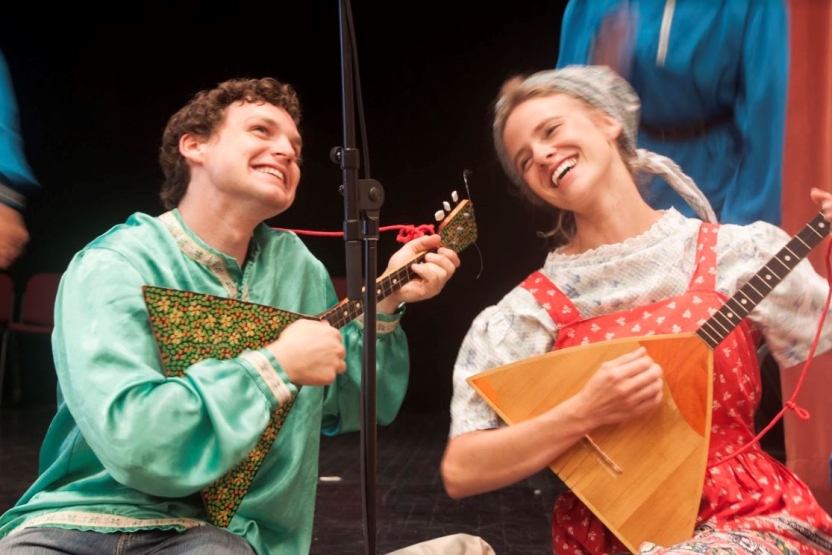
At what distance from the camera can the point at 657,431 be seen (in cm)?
141

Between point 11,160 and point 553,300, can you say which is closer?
point 553,300

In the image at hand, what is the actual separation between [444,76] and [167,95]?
56cm

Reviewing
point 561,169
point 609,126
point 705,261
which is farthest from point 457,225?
point 705,261

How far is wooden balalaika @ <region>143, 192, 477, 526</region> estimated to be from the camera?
4.49 feet

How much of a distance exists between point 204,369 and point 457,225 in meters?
0.53

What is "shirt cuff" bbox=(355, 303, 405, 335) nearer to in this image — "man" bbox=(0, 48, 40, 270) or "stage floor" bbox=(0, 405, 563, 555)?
"stage floor" bbox=(0, 405, 563, 555)

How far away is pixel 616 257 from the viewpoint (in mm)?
1505

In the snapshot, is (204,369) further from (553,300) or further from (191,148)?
(553,300)

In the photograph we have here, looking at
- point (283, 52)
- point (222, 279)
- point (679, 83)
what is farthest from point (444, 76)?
point (222, 279)

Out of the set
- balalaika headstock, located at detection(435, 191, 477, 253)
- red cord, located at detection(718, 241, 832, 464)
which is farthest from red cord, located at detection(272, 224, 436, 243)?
red cord, located at detection(718, 241, 832, 464)

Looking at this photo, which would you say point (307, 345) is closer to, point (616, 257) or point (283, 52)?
point (616, 257)

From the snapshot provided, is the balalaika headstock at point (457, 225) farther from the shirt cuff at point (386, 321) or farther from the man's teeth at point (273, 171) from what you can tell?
the man's teeth at point (273, 171)

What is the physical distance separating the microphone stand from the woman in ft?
1.19

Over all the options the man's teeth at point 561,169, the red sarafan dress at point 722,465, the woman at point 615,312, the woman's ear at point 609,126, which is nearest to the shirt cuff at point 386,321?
the woman at point 615,312
